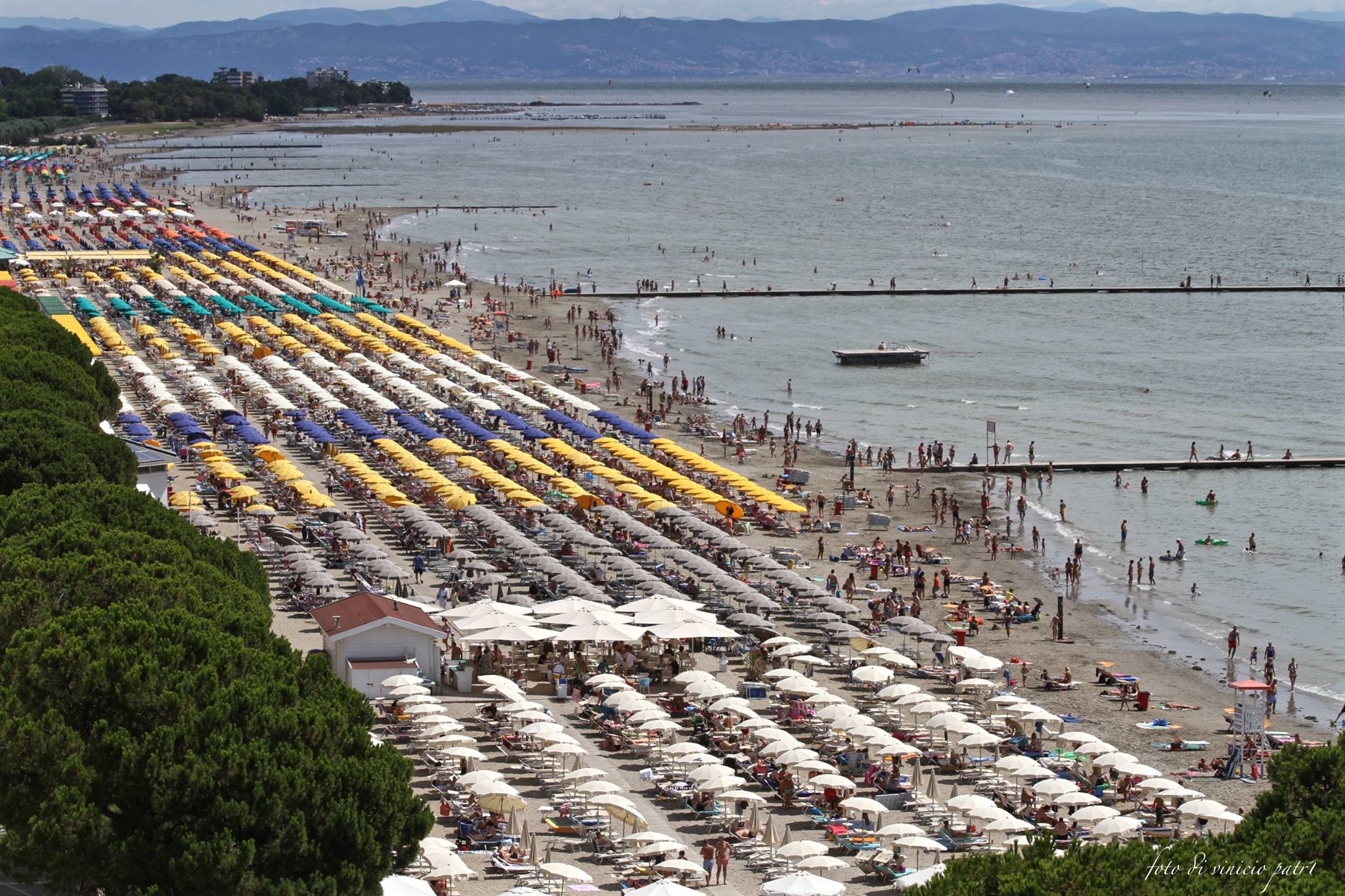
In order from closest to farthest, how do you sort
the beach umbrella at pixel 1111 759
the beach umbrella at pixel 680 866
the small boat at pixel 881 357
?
the beach umbrella at pixel 680 866 → the beach umbrella at pixel 1111 759 → the small boat at pixel 881 357

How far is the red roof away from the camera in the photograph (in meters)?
30.0

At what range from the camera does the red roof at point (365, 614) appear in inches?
1179

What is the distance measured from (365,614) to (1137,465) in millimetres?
29055

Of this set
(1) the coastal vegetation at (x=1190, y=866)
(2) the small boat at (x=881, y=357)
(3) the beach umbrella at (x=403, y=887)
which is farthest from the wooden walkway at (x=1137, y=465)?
(3) the beach umbrella at (x=403, y=887)

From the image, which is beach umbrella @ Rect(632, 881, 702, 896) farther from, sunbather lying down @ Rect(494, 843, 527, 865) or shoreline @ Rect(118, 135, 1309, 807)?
shoreline @ Rect(118, 135, 1309, 807)

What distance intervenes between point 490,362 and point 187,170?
109m

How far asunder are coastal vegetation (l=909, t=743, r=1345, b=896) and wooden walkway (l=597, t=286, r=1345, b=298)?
72.3 meters

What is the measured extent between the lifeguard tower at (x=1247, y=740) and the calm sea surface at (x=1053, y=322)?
4.07 m

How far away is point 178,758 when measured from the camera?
18.6 m

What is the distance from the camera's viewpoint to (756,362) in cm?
6988

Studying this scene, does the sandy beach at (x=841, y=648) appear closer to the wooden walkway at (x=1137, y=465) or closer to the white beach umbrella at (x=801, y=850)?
the white beach umbrella at (x=801, y=850)

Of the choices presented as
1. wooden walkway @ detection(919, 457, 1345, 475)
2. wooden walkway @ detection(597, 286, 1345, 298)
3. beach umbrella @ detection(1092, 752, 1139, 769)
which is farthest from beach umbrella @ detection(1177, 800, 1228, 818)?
wooden walkway @ detection(597, 286, 1345, 298)

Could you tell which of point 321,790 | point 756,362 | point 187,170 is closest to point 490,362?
point 756,362

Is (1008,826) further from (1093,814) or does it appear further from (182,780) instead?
(182,780)
